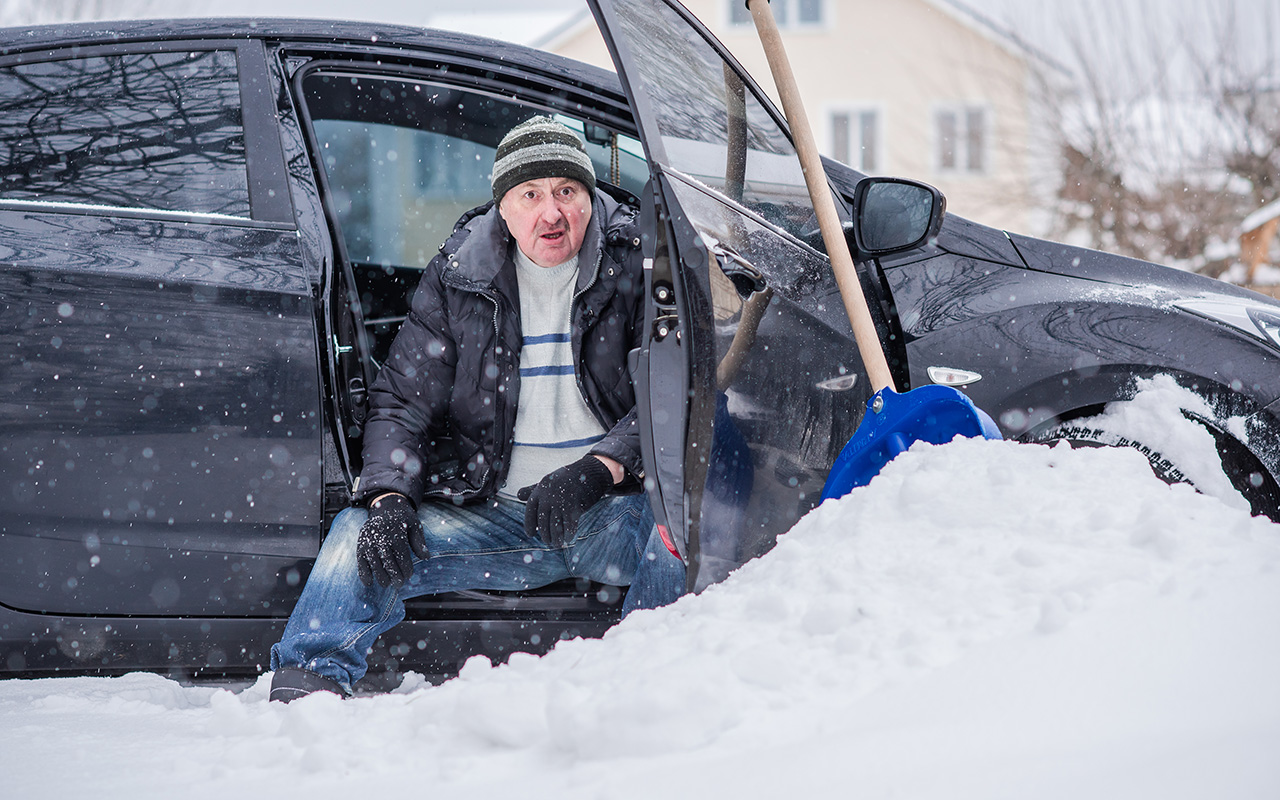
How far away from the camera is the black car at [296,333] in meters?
1.72

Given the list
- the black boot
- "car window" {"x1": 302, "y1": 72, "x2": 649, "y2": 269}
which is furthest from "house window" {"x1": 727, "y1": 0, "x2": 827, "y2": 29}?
the black boot

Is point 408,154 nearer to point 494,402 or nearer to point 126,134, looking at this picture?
point 126,134

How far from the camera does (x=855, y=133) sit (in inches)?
644

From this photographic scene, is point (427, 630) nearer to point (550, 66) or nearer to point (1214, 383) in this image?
point (550, 66)

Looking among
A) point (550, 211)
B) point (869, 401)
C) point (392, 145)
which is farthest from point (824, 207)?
point (392, 145)

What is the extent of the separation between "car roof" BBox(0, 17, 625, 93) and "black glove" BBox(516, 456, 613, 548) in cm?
96

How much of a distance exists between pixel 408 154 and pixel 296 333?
3.49m

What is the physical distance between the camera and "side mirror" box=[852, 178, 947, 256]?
1.96 meters

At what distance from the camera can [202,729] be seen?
1.61 m

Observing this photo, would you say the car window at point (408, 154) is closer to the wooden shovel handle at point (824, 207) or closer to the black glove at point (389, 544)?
the wooden shovel handle at point (824, 207)

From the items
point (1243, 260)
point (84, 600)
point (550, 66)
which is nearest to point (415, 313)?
point (550, 66)

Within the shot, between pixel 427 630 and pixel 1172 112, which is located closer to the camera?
pixel 427 630

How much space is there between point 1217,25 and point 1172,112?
1.69m

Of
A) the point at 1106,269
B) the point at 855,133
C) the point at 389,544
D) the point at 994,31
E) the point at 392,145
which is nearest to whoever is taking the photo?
the point at 389,544
